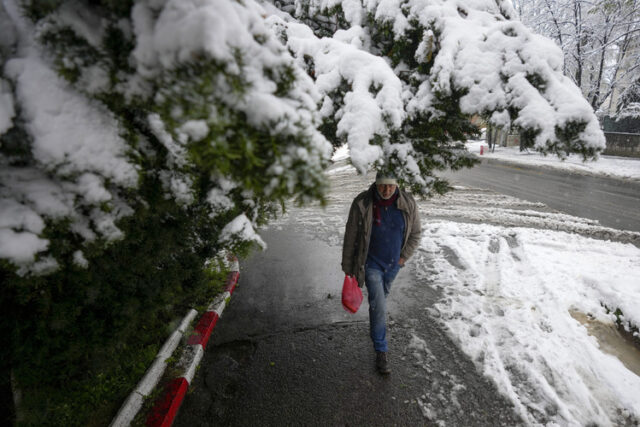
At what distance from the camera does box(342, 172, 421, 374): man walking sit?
3266 millimetres

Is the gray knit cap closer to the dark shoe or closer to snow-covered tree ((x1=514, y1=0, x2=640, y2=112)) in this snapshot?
the dark shoe

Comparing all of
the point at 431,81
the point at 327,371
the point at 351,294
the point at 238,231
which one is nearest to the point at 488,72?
the point at 431,81

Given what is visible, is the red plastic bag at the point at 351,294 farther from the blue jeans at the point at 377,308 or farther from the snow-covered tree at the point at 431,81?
the snow-covered tree at the point at 431,81

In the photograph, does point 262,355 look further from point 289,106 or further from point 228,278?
point 289,106

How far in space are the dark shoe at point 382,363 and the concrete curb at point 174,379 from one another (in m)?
1.97

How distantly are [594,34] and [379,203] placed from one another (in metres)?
22.4

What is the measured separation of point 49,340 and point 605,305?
623 cm

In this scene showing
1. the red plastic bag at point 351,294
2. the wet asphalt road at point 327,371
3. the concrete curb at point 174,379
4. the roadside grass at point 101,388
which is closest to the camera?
the roadside grass at point 101,388

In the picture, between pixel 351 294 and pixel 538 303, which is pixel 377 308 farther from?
pixel 538 303

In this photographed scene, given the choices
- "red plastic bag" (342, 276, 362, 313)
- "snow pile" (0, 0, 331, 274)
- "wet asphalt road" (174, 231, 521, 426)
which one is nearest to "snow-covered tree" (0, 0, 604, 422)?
"snow pile" (0, 0, 331, 274)

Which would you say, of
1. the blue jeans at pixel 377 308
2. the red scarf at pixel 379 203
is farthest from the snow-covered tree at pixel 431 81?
the blue jeans at pixel 377 308

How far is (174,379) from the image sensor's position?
2.97m

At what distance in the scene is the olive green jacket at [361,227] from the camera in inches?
128

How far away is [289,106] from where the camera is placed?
110 centimetres
